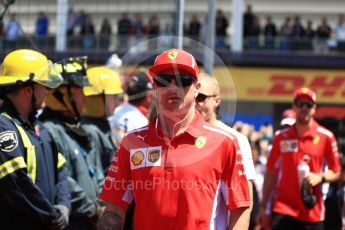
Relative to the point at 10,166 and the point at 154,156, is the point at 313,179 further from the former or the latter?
the point at 154,156

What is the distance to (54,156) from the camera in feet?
20.3

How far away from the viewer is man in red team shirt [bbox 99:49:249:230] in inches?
185

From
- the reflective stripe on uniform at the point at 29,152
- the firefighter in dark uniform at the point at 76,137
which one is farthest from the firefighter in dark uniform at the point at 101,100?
the reflective stripe on uniform at the point at 29,152

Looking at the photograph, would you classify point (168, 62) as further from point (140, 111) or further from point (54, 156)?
point (140, 111)

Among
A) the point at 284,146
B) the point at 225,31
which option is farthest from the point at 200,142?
the point at 225,31

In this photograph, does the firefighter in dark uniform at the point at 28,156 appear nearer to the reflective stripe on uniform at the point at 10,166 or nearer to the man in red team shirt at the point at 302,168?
the reflective stripe on uniform at the point at 10,166

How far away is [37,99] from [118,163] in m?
1.37

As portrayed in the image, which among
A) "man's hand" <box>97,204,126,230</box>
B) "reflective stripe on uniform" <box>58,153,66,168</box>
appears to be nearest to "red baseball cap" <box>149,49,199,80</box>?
"man's hand" <box>97,204,126,230</box>

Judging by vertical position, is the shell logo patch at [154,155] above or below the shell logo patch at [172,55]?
below

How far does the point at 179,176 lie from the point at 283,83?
2050 centimetres

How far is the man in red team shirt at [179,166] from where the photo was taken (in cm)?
469

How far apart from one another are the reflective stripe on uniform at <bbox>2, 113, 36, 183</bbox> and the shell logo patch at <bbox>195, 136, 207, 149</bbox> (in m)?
1.48

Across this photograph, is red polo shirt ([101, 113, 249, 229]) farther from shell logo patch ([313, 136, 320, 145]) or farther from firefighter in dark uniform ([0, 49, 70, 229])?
shell logo patch ([313, 136, 320, 145])

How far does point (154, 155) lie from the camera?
15.7 ft
